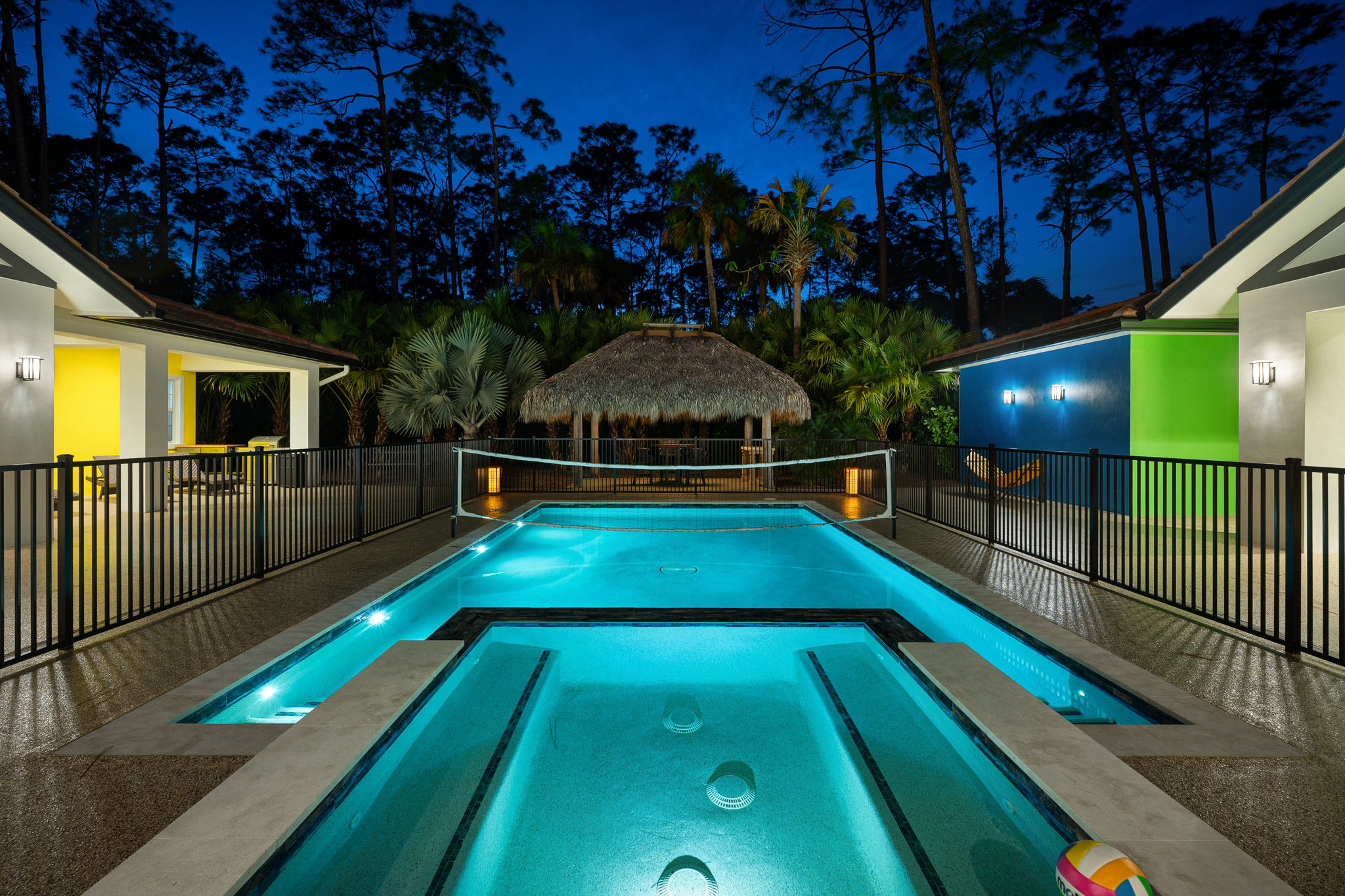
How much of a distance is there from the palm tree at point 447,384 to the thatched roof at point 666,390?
1263 mm

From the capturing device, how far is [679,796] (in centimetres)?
304

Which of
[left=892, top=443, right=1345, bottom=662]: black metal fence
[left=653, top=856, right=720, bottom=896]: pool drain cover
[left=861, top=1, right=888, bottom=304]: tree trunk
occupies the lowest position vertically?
[left=653, top=856, right=720, bottom=896]: pool drain cover

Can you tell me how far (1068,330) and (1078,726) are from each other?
9885mm

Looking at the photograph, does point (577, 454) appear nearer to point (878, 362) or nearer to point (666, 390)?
point (666, 390)

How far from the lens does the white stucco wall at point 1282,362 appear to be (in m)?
7.27

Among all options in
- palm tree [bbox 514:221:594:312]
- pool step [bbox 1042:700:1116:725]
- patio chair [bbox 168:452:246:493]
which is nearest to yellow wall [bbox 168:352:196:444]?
palm tree [bbox 514:221:594:312]

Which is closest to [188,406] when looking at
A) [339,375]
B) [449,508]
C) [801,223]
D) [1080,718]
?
[339,375]

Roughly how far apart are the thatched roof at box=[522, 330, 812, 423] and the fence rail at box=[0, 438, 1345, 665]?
1765 mm

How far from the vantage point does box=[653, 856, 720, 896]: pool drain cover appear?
2.45m

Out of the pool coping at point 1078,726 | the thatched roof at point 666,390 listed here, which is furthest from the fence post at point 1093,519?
the thatched roof at point 666,390

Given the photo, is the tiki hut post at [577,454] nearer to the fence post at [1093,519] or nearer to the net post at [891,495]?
Result: the net post at [891,495]

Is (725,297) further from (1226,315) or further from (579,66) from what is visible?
(1226,315)

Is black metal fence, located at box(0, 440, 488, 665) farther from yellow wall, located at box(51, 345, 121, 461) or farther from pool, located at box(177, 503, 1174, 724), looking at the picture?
yellow wall, located at box(51, 345, 121, 461)

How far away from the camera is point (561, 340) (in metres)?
20.6
